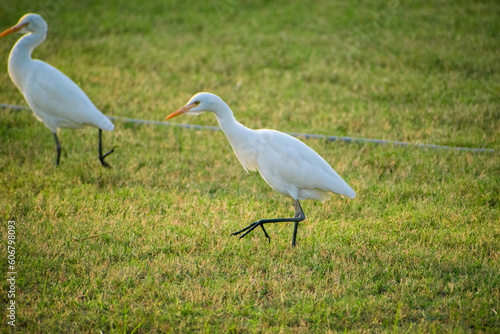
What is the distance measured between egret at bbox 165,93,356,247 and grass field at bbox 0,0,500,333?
48cm

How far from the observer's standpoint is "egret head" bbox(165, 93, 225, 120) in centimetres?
405

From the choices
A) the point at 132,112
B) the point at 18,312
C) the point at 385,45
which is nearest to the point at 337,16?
the point at 385,45

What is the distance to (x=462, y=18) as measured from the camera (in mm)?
12445

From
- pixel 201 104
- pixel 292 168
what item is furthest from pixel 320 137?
pixel 201 104

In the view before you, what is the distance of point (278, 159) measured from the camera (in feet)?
13.4

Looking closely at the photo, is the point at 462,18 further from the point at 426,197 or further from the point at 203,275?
the point at 203,275

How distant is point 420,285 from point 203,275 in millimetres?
1641

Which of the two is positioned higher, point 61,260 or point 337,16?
point 337,16

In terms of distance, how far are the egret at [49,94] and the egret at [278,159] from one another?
2.14m

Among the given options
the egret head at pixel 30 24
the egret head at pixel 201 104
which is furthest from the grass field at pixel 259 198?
the egret head at pixel 30 24

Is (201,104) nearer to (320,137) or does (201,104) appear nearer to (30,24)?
(320,137)

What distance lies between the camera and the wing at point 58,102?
583 cm

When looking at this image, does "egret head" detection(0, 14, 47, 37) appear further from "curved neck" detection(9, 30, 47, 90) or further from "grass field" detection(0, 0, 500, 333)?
"grass field" detection(0, 0, 500, 333)

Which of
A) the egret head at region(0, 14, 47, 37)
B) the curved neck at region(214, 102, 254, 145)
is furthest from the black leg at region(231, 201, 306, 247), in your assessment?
the egret head at region(0, 14, 47, 37)
